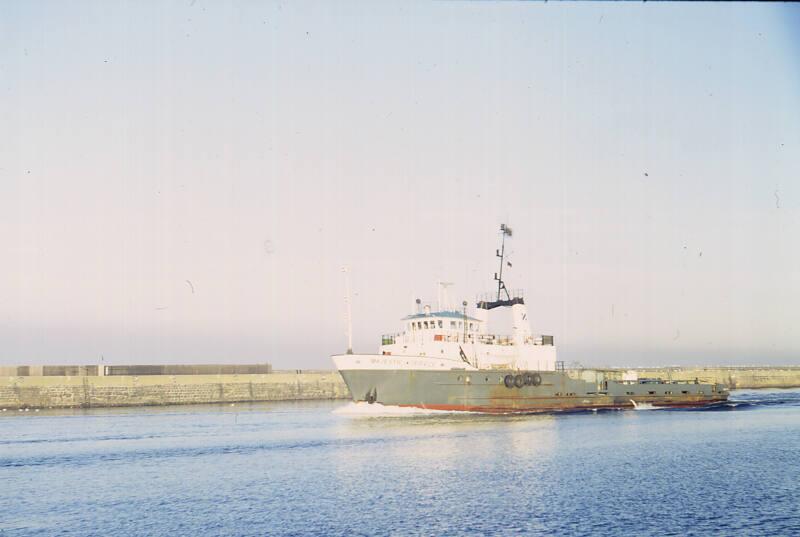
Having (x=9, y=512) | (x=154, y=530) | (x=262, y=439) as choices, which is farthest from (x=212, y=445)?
(x=154, y=530)

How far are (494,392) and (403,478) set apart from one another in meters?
28.3

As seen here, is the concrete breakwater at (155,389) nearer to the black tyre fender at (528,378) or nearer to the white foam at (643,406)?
the black tyre fender at (528,378)

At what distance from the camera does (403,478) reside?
31062 mm

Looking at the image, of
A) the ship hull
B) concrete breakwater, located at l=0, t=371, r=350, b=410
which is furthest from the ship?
concrete breakwater, located at l=0, t=371, r=350, b=410

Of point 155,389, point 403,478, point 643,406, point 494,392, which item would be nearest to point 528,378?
point 494,392

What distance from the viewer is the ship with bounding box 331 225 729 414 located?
55.0 m

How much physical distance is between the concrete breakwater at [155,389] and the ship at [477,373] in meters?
28.8

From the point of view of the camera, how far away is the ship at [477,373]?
55031mm

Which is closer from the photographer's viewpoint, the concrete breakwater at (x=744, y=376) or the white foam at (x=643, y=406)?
the white foam at (x=643, y=406)

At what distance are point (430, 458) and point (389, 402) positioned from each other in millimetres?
18922

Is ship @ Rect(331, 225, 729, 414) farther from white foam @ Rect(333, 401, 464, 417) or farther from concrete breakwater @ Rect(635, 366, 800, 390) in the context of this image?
concrete breakwater @ Rect(635, 366, 800, 390)

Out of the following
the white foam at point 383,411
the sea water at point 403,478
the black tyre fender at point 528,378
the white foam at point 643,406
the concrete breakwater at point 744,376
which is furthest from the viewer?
the concrete breakwater at point 744,376

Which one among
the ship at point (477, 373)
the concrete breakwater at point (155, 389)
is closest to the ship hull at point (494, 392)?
the ship at point (477, 373)

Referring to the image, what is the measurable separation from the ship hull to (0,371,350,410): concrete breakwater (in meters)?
29.8
